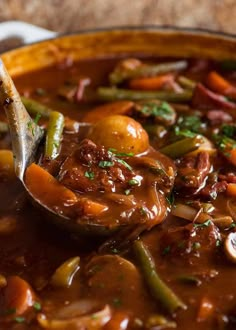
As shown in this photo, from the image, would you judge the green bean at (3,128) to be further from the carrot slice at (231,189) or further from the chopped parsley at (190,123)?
the carrot slice at (231,189)

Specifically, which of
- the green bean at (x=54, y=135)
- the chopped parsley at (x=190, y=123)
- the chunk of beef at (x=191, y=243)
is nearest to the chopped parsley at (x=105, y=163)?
the green bean at (x=54, y=135)

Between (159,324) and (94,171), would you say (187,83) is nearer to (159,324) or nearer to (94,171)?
(94,171)

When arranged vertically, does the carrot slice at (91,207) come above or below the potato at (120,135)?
above

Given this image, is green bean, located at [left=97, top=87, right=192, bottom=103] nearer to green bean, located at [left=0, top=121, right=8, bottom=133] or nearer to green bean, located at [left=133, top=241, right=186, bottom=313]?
green bean, located at [left=0, top=121, right=8, bottom=133]

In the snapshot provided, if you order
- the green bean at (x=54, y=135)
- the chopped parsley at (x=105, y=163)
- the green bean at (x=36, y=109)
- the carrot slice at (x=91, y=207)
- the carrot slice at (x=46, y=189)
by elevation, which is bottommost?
the green bean at (x=36, y=109)

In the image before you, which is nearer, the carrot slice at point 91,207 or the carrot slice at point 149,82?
the carrot slice at point 91,207

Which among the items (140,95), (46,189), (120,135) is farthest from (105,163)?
(140,95)
